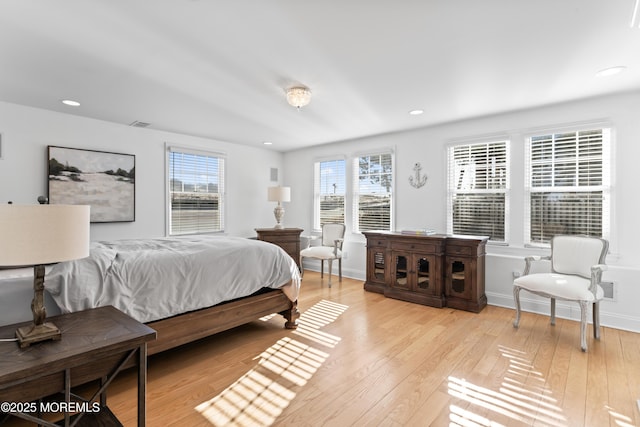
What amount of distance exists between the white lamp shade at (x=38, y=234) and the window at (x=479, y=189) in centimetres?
419

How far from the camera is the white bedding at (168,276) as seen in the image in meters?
1.92

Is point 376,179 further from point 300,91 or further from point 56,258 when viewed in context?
point 56,258

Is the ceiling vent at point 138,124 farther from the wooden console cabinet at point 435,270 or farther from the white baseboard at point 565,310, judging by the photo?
the white baseboard at point 565,310

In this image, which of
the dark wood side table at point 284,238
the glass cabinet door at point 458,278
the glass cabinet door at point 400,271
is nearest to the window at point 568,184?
the glass cabinet door at point 458,278

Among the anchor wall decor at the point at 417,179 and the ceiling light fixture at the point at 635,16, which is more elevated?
the ceiling light fixture at the point at 635,16

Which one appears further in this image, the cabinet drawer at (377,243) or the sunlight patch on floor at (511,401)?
the cabinet drawer at (377,243)

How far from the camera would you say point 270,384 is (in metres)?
2.17

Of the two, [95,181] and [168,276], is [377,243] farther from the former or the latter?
[95,181]

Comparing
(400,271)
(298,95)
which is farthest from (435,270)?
(298,95)

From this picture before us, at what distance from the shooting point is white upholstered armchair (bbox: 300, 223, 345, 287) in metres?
4.91

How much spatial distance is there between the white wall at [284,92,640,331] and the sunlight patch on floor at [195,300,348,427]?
242 centimetres

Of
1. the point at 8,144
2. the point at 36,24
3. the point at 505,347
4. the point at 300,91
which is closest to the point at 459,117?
the point at 300,91

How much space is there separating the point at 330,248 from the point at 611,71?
3.77 meters

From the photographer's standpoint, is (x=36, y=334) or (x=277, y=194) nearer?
(x=36, y=334)
